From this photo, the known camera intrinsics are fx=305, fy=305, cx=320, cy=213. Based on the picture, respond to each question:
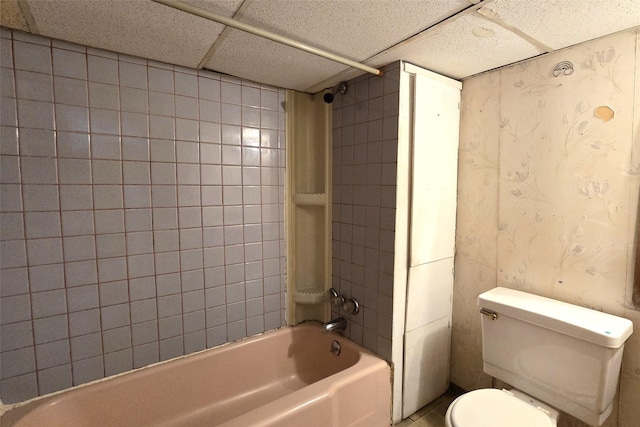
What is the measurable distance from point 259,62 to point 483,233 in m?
1.41

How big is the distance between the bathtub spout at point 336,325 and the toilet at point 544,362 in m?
0.67

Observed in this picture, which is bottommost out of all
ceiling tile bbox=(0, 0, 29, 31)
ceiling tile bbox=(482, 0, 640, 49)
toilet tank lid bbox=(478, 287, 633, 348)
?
toilet tank lid bbox=(478, 287, 633, 348)

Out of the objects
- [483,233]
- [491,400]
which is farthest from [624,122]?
[491,400]

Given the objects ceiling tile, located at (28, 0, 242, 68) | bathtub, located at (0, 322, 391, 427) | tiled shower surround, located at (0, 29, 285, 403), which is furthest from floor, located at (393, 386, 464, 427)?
ceiling tile, located at (28, 0, 242, 68)

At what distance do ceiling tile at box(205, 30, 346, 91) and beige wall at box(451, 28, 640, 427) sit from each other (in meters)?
0.83

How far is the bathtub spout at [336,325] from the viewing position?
1687 mm

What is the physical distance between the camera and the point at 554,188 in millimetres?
1331

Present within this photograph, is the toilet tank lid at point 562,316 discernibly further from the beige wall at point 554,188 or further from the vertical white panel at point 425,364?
the vertical white panel at point 425,364

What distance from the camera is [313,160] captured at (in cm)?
193

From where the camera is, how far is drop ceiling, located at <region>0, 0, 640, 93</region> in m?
0.98

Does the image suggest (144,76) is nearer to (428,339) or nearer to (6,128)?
(6,128)

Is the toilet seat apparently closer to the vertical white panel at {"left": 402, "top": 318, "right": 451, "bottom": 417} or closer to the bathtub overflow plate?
the vertical white panel at {"left": 402, "top": 318, "right": 451, "bottom": 417}

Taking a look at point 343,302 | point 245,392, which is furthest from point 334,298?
point 245,392

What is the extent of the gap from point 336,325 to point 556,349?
3.24 feet
